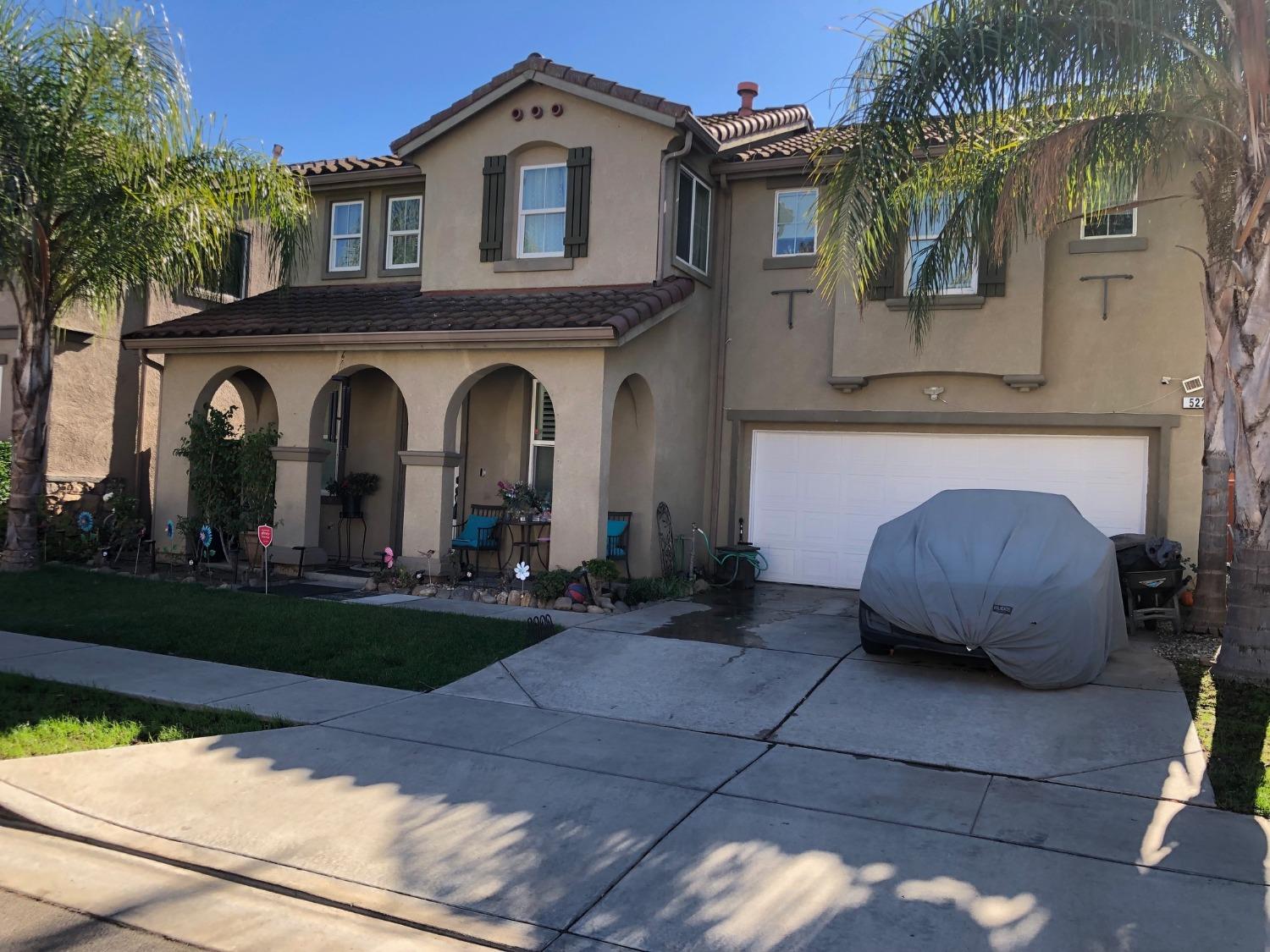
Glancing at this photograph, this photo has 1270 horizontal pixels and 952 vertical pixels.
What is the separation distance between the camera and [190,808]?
5.53m

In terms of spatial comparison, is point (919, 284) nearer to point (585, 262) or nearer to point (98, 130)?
point (585, 262)

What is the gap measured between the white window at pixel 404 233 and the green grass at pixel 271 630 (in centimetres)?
624

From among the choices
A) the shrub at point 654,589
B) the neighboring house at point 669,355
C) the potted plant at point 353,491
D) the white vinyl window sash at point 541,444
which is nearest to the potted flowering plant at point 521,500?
the neighboring house at point 669,355

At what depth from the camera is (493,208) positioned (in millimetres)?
13742

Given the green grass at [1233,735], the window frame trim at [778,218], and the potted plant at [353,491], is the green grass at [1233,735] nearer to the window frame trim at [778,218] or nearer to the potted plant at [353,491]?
the window frame trim at [778,218]

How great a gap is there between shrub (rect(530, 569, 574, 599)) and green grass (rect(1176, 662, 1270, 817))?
242 inches

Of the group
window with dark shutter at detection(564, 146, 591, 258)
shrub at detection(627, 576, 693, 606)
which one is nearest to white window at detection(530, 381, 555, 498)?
window with dark shutter at detection(564, 146, 591, 258)

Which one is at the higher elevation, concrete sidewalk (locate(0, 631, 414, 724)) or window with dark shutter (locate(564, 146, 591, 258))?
window with dark shutter (locate(564, 146, 591, 258))

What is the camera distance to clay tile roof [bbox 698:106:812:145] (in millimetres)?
14227

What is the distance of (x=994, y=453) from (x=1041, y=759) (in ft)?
24.1

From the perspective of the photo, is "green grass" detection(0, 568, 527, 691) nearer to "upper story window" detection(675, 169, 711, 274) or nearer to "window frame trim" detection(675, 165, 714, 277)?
"window frame trim" detection(675, 165, 714, 277)

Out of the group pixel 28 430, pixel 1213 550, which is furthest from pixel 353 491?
pixel 1213 550

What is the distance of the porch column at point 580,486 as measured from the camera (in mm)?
11750

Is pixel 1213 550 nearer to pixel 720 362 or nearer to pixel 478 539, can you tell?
pixel 720 362
